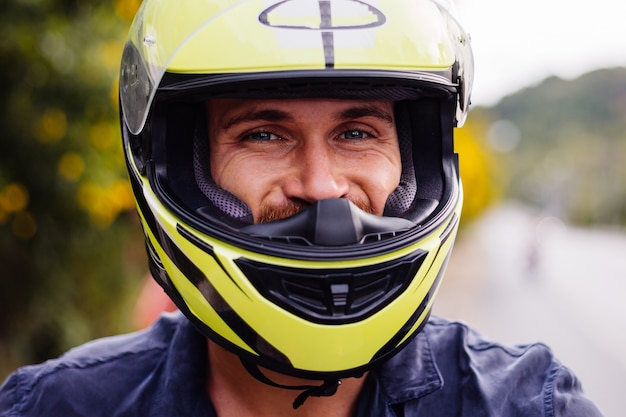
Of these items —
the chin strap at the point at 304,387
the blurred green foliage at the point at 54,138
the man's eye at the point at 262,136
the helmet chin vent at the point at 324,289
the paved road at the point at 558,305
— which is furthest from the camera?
the paved road at the point at 558,305

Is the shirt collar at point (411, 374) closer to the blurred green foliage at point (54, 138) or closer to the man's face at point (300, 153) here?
the man's face at point (300, 153)

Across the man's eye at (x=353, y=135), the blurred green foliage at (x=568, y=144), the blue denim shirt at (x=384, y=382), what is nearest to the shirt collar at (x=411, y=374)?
the blue denim shirt at (x=384, y=382)

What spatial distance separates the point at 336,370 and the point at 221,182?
21.8 inches

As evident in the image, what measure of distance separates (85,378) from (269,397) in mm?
494

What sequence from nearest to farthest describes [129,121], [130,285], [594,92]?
[129,121]
[130,285]
[594,92]

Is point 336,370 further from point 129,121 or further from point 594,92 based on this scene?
point 594,92

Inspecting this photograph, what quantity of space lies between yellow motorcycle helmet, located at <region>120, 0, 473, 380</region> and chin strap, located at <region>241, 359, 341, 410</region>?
0.18 ft

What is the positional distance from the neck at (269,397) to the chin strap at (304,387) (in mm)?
58

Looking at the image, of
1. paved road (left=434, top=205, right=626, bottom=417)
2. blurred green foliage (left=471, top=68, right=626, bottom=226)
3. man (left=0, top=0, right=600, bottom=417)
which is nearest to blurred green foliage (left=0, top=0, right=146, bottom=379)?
man (left=0, top=0, right=600, bottom=417)

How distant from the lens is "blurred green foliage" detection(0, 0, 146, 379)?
164 inches

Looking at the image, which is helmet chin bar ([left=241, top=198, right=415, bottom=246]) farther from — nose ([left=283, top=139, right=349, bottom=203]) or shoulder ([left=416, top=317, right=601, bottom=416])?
shoulder ([left=416, top=317, right=601, bottom=416])

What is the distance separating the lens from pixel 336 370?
168 centimetres

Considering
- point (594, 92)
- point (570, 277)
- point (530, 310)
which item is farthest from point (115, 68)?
point (594, 92)

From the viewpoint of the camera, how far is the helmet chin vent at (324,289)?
1631mm
